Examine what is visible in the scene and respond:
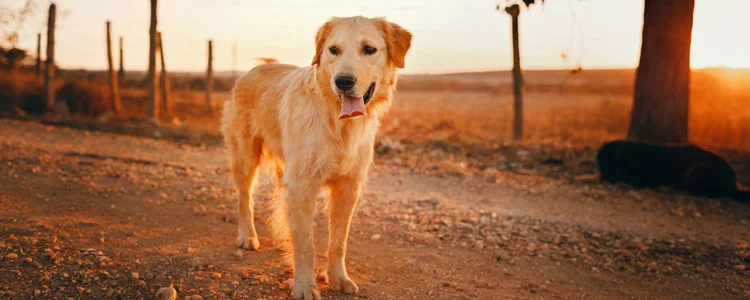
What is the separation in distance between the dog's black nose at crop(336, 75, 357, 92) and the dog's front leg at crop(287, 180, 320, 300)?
79 cm

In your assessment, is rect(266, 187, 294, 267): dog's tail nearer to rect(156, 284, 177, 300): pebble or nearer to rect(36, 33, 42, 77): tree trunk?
rect(156, 284, 177, 300): pebble

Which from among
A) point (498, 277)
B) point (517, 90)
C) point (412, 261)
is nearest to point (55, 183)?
point (412, 261)

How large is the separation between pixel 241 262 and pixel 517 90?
1111 centimetres

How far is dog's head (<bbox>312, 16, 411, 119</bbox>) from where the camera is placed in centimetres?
362

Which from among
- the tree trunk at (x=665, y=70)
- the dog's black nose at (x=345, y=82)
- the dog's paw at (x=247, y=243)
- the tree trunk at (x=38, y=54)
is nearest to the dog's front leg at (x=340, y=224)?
the dog's black nose at (x=345, y=82)

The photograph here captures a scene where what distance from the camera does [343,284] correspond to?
4254 millimetres

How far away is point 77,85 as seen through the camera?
1797cm

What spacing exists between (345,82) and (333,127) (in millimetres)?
495

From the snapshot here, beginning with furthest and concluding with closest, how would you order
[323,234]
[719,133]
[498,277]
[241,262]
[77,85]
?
[77,85] < [719,133] < [323,234] < [498,277] < [241,262]

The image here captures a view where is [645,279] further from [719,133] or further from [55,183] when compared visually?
[719,133]

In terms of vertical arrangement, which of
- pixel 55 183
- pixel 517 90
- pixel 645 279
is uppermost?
pixel 517 90

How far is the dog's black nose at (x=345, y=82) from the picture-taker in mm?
3553

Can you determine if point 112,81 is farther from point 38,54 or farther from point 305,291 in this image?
point 305,291

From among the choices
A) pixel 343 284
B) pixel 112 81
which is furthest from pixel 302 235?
pixel 112 81
